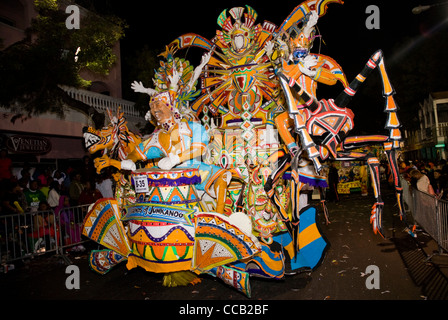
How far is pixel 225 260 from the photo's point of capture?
426cm

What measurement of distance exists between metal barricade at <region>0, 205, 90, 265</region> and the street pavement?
0.89 feet

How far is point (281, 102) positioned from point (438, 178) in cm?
575

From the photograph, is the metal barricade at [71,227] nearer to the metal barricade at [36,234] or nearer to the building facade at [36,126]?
the metal barricade at [36,234]

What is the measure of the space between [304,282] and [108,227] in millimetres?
2948

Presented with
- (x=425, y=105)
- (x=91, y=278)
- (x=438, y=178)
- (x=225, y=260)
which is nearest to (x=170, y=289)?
(x=225, y=260)

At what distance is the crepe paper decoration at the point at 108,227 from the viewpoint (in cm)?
490

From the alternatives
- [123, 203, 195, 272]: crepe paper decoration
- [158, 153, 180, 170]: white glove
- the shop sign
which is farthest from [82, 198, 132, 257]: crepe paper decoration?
the shop sign

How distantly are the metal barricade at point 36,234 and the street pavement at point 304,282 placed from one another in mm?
271

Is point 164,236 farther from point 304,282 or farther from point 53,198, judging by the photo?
point 53,198

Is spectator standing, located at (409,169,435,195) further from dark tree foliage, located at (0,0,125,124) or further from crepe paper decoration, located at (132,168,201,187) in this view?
dark tree foliage, located at (0,0,125,124)

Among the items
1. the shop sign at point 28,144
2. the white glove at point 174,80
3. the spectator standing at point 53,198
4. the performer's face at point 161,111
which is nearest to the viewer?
the performer's face at point 161,111

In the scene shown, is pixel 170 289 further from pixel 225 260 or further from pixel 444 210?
pixel 444 210

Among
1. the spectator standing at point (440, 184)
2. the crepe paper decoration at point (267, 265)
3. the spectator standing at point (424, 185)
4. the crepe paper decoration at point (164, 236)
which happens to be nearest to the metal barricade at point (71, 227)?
the crepe paper decoration at point (164, 236)

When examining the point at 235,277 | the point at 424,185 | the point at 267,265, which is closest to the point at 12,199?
the point at 235,277
